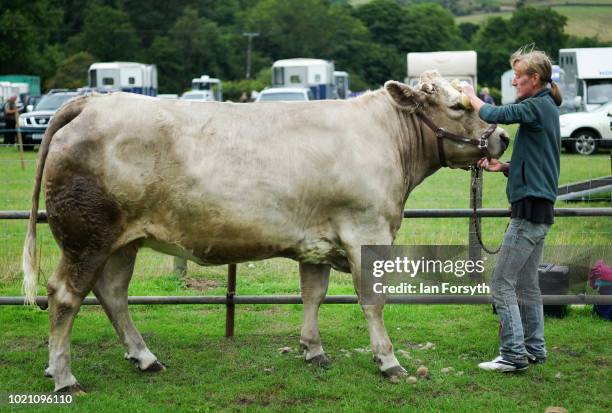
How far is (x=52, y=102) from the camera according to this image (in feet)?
98.2

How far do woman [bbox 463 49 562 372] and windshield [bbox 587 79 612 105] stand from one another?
2383 cm

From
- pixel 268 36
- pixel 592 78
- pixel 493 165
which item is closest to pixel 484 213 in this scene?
pixel 493 165

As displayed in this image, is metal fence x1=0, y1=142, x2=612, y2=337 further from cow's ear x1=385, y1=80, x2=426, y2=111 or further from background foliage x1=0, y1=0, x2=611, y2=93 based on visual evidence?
background foliage x1=0, y1=0, x2=611, y2=93

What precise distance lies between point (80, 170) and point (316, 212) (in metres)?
1.66

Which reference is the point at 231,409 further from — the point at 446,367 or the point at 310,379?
the point at 446,367

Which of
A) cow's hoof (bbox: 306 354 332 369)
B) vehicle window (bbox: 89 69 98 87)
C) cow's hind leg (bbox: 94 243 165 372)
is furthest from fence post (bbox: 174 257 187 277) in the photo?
vehicle window (bbox: 89 69 98 87)

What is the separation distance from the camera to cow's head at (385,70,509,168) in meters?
6.55

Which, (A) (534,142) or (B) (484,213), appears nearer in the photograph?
(A) (534,142)

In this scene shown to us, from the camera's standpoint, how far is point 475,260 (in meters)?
7.92

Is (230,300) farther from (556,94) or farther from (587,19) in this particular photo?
(587,19)

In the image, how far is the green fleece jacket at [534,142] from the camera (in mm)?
6031

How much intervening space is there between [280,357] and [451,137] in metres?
2.19

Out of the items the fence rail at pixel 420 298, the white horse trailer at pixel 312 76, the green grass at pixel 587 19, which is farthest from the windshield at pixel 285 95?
the fence rail at pixel 420 298

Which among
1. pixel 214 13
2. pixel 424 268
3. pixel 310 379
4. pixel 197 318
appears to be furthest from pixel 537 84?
pixel 214 13
